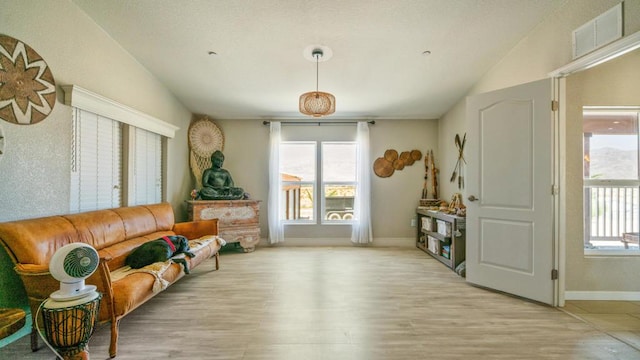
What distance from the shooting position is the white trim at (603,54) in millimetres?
1896

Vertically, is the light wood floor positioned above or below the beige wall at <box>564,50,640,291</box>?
below

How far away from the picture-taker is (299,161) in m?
5.08

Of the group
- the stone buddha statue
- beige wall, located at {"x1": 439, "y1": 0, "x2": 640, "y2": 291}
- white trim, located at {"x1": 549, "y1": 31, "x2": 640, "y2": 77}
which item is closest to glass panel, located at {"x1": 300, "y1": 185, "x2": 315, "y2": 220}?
the stone buddha statue

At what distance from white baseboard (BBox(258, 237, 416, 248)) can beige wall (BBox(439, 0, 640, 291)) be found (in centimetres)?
247

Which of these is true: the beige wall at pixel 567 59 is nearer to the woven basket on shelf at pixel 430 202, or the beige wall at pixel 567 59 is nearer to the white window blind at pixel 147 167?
the woven basket on shelf at pixel 430 202

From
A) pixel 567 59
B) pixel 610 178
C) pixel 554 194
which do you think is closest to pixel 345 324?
pixel 554 194

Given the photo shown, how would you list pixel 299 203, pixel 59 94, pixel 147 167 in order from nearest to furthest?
pixel 59 94, pixel 147 167, pixel 299 203

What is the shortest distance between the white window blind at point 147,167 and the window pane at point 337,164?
270 centimetres

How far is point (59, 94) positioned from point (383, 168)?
437cm

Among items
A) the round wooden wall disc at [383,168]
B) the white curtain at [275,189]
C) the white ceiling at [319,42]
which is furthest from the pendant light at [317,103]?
the round wooden wall disc at [383,168]

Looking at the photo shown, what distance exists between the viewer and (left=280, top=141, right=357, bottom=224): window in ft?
16.6

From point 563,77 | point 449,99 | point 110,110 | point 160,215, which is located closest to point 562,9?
point 563,77

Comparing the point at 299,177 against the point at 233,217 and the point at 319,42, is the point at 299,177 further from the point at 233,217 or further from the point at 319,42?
the point at 319,42

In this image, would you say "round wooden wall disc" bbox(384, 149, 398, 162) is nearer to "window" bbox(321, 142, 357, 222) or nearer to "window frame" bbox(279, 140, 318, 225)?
"window" bbox(321, 142, 357, 222)
